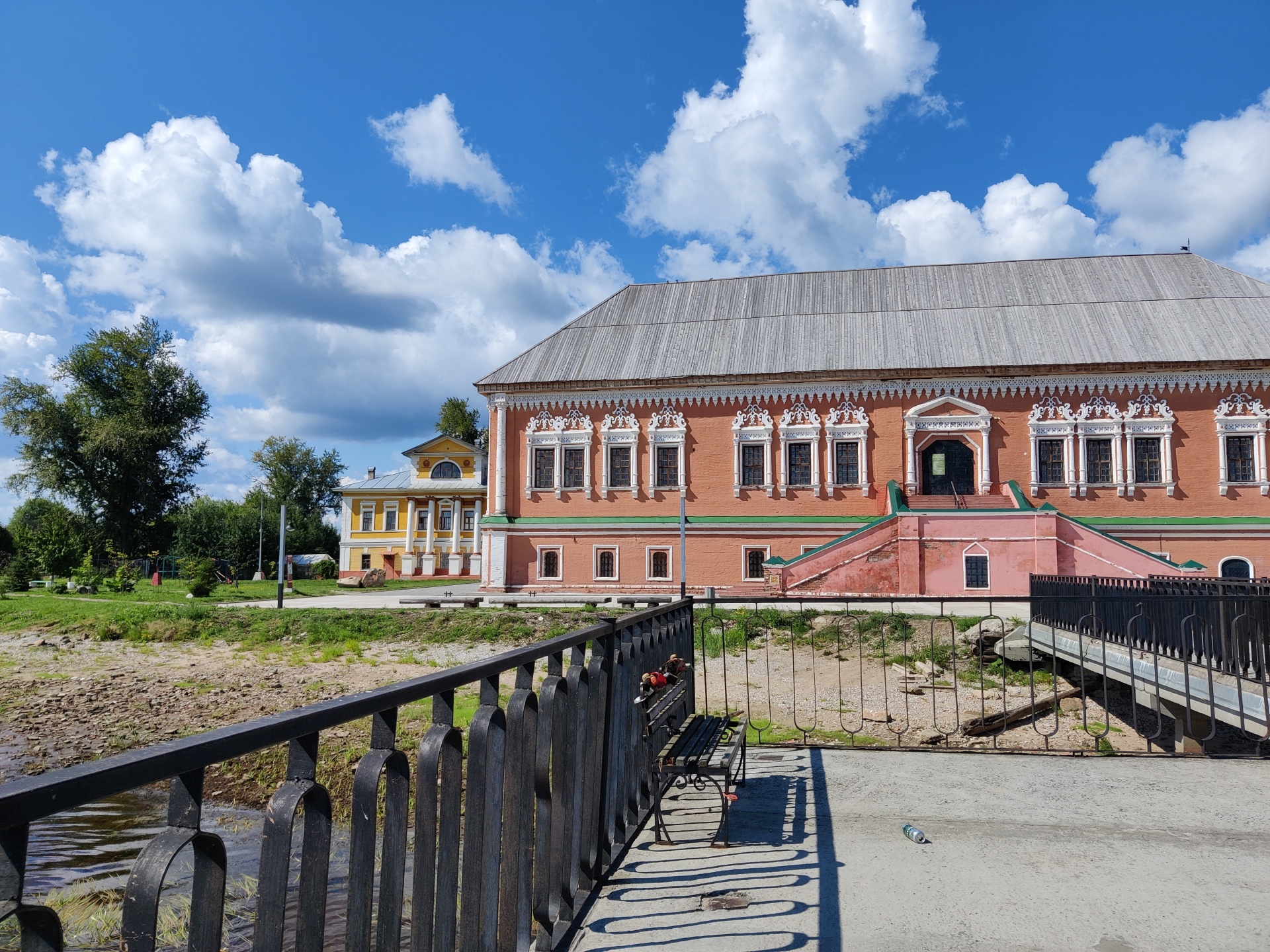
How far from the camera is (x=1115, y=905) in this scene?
4102mm

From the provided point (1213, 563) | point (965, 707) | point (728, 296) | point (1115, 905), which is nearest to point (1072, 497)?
point (1213, 563)

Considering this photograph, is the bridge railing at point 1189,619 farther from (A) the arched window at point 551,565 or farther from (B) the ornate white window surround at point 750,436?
(A) the arched window at point 551,565

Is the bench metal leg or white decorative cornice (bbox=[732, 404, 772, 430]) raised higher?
white decorative cornice (bbox=[732, 404, 772, 430])

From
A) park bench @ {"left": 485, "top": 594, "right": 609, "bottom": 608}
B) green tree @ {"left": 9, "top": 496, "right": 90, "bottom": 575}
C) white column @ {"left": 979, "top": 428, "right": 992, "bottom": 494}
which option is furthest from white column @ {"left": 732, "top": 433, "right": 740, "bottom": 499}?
green tree @ {"left": 9, "top": 496, "right": 90, "bottom": 575}

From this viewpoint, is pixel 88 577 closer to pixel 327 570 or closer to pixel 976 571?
pixel 327 570

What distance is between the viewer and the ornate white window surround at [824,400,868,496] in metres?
27.6

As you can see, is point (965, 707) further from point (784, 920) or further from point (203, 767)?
point (203, 767)

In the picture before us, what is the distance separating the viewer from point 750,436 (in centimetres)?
2855

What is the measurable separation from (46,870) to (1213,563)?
29133mm

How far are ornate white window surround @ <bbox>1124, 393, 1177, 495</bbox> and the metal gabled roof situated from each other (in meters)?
1.35

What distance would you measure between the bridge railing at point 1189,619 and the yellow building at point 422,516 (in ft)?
125

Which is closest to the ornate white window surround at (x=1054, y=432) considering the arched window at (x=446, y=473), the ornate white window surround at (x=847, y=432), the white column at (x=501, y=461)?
the ornate white window surround at (x=847, y=432)

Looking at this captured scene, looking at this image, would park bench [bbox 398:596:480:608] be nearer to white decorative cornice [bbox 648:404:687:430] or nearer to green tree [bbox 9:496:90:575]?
white decorative cornice [bbox 648:404:687:430]

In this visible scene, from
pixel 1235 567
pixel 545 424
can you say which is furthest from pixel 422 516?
pixel 1235 567
